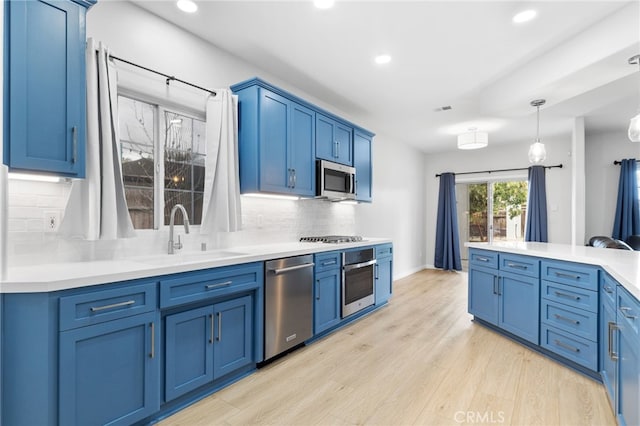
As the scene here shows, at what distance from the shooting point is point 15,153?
1530 millimetres

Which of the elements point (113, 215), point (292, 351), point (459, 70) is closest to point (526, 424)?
point (292, 351)

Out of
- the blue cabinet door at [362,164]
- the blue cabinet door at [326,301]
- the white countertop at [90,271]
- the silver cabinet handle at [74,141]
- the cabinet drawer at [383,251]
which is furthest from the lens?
the blue cabinet door at [362,164]

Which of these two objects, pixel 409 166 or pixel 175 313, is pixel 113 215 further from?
pixel 409 166

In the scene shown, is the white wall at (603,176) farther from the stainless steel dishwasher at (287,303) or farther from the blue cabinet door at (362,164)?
the stainless steel dishwasher at (287,303)

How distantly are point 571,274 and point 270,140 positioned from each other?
2751 millimetres

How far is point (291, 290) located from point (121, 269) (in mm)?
1351

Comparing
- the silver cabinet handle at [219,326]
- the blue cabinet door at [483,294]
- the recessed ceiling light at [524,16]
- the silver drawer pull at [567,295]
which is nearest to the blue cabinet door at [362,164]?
the blue cabinet door at [483,294]

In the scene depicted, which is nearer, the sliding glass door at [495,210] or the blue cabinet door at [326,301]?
the blue cabinet door at [326,301]

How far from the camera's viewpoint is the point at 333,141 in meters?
3.81

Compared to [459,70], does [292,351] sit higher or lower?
lower

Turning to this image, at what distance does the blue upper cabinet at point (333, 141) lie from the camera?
3594 mm

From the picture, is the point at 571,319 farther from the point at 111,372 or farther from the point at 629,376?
the point at 111,372

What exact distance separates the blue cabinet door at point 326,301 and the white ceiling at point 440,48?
2.16 m

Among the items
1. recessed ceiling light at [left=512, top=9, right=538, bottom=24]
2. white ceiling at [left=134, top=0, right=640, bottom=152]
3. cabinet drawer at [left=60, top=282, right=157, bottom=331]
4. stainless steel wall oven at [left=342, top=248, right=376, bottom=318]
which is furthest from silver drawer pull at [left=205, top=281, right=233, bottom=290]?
recessed ceiling light at [left=512, top=9, right=538, bottom=24]
